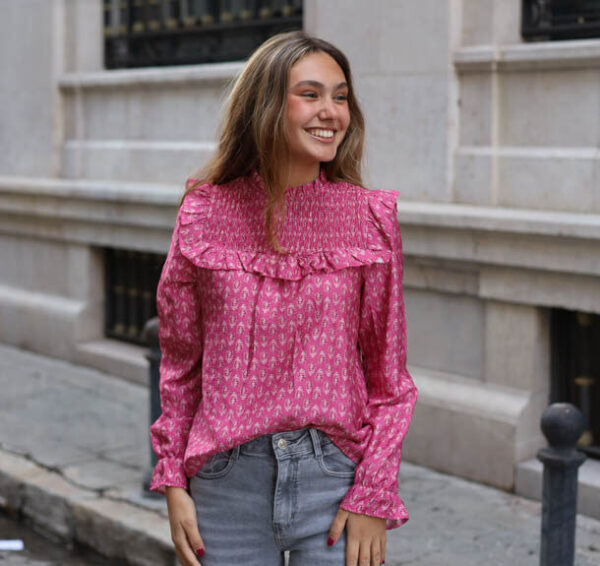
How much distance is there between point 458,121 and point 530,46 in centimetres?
63

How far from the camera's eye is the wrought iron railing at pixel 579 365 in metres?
5.93

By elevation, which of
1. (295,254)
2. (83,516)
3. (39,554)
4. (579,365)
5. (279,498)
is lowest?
(39,554)

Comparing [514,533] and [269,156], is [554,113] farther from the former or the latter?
[269,156]

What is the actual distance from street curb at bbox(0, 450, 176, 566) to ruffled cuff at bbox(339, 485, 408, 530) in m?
2.81

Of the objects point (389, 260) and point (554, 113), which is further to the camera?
point (554, 113)

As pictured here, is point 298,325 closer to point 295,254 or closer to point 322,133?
point 295,254

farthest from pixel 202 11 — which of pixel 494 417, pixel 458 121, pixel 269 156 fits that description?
pixel 269 156

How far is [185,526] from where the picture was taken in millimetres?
2602

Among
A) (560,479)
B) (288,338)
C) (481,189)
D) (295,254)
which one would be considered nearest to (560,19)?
(481,189)

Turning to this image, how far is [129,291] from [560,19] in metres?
4.49

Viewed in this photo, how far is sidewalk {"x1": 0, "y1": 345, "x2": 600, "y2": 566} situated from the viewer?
5.11m

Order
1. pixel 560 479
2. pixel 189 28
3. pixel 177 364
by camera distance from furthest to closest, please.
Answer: pixel 189 28, pixel 560 479, pixel 177 364

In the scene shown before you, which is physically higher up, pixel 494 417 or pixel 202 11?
pixel 202 11

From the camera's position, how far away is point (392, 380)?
2570 millimetres
